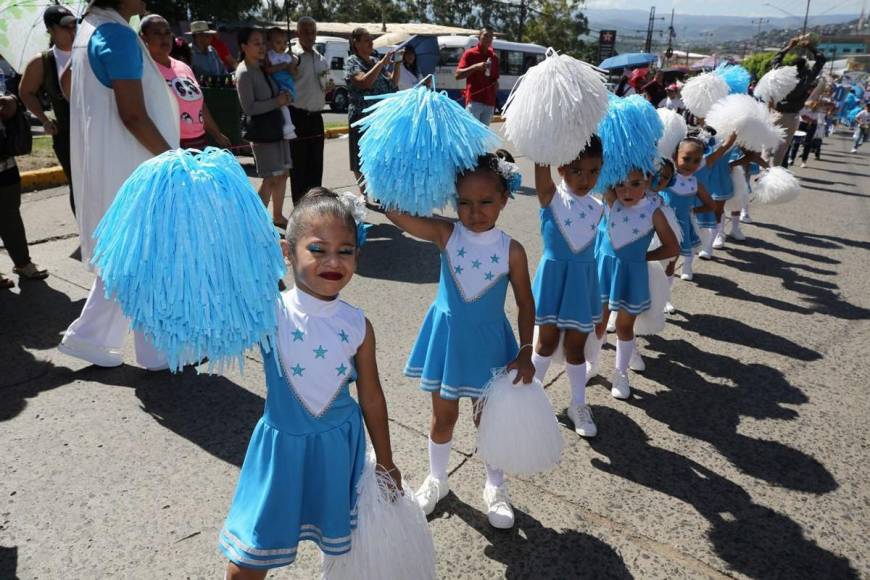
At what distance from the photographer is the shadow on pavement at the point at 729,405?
2.97 meters

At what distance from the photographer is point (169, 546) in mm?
2273

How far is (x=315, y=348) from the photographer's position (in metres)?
1.76

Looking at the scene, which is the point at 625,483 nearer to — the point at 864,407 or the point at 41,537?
the point at 864,407

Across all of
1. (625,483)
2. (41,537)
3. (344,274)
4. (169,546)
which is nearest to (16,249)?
(41,537)

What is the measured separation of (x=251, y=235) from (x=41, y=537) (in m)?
1.66

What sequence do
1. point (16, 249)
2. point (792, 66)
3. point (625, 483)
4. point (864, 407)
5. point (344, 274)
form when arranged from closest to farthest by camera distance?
1. point (344, 274)
2. point (625, 483)
3. point (864, 407)
4. point (16, 249)
5. point (792, 66)

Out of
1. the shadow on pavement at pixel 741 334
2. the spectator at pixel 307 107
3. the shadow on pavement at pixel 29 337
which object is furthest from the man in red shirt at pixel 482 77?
the shadow on pavement at pixel 29 337

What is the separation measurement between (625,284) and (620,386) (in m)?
0.58

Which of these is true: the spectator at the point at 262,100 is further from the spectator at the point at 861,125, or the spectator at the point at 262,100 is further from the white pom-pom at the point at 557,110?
the spectator at the point at 861,125

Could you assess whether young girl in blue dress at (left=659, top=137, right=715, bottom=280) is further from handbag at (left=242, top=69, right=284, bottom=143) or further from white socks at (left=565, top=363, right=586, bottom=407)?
handbag at (left=242, top=69, right=284, bottom=143)

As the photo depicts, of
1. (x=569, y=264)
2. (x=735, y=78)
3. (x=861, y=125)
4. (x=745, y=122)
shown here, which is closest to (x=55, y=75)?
(x=569, y=264)

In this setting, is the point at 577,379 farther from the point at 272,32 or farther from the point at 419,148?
the point at 272,32

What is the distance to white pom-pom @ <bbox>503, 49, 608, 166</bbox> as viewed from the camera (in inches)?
102

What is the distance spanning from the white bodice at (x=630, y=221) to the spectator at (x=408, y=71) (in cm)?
528
